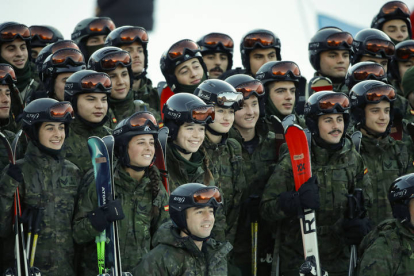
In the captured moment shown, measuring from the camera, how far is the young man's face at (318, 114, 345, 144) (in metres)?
9.30

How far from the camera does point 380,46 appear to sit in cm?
1202

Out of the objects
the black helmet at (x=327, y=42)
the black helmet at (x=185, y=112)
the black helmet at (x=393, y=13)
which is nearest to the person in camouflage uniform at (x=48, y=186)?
the black helmet at (x=185, y=112)

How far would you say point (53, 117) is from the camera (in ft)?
27.7

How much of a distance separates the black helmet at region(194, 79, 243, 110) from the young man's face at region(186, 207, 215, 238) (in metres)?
2.01

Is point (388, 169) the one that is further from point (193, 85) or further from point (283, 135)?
point (193, 85)

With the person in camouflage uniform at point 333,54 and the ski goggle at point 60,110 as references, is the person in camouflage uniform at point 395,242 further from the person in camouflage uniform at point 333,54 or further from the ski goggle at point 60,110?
the person in camouflage uniform at point 333,54

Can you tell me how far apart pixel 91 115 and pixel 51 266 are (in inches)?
71.0

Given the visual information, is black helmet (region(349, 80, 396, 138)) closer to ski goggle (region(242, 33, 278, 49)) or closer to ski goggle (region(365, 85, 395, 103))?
ski goggle (region(365, 85, 395, 103))

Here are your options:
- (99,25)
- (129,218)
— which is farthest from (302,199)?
(99,25)

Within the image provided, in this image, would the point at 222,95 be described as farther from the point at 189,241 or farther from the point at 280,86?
the point at 189,241

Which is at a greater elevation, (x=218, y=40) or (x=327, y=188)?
(x=218, y=40)

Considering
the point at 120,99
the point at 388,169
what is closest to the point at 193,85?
the point at 120,99

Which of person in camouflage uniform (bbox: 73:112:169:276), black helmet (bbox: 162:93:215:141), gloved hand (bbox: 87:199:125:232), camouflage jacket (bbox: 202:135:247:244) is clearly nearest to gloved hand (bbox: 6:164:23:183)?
person in camouflage uniform (bbox: 73:112:169:276)

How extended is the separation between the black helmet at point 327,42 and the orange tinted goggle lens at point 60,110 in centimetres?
472
